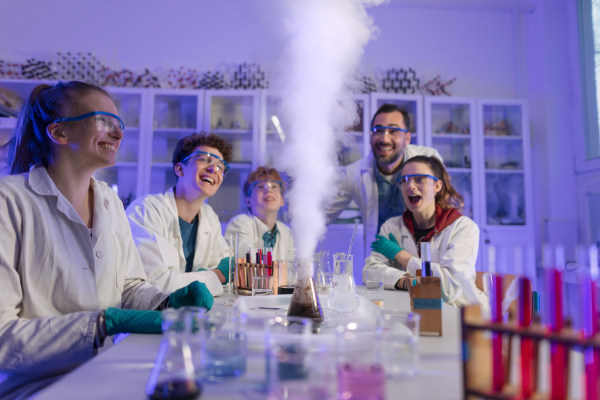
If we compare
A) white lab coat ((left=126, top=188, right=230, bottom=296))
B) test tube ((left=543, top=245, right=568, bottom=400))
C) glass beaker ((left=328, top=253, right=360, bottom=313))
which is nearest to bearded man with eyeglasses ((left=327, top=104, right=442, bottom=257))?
white lab coat ((left=126, top=188, right=230, bottom=296))

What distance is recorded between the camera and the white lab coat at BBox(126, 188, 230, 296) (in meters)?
1.95

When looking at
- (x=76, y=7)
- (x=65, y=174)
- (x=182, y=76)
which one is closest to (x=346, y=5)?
(x=65, y=174)

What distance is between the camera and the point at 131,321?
3.94ft

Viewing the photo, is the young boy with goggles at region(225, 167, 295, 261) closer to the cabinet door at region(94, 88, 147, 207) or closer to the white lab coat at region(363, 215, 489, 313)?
the white lab coat at region(363, 215, 489, 313)

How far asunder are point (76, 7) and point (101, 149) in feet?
13.3

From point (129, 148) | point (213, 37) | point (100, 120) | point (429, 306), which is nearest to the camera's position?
point (429, 306)

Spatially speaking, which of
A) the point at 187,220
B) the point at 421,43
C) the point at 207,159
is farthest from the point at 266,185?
the point at 421,43

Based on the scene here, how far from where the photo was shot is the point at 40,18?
182 inches

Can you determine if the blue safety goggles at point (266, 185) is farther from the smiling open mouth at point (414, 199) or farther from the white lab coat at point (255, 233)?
the smiling open mouth at point (414, 199)

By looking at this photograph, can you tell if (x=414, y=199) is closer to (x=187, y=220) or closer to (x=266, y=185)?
(x=266, y=185)

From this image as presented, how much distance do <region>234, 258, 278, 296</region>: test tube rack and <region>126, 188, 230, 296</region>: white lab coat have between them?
5.8 inches

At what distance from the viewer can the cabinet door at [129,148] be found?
4.16 meters

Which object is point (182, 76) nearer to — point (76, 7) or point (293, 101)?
point (76, 7)

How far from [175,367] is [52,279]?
0.82 metres
